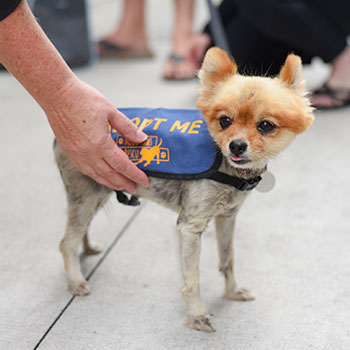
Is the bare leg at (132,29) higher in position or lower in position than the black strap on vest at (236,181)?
lower

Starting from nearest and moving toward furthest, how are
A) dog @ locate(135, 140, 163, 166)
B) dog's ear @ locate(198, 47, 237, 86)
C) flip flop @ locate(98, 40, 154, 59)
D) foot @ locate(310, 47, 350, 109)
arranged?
dog's ear @ locate(198, 47, 237, 86) → dog @ locate(135, 140, 163, 166) → foot @ locate(310, 47, 350, 109) → flip flop @ locate(98, 40, 154, 59)

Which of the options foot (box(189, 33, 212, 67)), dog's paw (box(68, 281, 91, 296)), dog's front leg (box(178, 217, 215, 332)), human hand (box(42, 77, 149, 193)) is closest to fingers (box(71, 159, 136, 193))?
human hand (box(42, 77, 149, 193))

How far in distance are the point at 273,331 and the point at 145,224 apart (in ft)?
3.13

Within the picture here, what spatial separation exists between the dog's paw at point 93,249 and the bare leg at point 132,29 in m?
3.69

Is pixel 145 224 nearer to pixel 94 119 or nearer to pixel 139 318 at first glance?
pixel 139 318

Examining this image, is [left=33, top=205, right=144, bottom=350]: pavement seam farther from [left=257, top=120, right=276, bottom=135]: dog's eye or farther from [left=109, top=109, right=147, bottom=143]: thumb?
[left=257, top=120, right=276, bottom=135]: dog's eye

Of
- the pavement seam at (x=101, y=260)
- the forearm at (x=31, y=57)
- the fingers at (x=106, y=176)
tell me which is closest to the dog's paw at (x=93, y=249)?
the pavement seam at (x=101, y=260)

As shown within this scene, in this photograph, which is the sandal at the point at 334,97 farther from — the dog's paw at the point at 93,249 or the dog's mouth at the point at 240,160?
the dog's mouth at the point at 240,160

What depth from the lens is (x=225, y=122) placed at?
1.48 metres

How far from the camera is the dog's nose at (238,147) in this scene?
140cm

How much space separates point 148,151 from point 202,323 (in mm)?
662

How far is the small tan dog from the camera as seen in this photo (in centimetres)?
143

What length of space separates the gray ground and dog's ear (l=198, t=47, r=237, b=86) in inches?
34.8

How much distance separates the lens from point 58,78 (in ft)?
5.11
